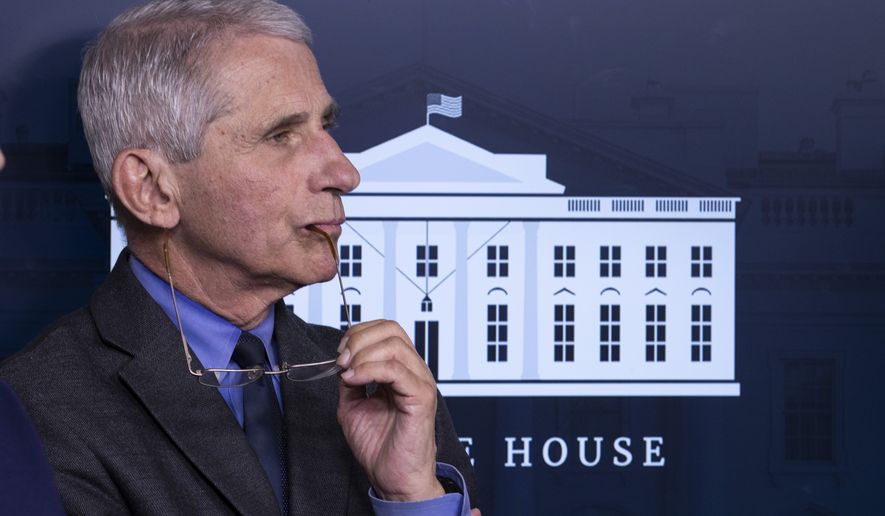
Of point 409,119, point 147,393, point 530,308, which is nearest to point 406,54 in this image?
point 409,119

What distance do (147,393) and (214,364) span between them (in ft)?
0.43

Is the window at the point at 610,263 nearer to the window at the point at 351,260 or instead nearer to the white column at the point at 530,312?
the white column at the point at 530,312

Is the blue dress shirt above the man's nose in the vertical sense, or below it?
below

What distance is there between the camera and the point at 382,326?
148 centimetres

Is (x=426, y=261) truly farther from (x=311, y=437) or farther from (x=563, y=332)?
(x=311, y=437)

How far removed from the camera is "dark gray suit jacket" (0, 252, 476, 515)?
55.6 inches

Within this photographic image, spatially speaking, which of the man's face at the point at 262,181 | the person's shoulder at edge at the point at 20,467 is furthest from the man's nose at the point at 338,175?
the person's shoulder at edge at the point at 20,467

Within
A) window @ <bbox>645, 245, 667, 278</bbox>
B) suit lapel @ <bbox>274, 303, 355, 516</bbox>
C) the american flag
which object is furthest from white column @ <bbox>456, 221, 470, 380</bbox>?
suit lapel @ <bbox>274, 303, 355, 516</bbox>

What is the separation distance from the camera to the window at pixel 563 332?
7.95 ft

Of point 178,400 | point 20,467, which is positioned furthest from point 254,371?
point 20,467

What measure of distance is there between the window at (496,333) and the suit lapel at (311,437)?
2.28ft

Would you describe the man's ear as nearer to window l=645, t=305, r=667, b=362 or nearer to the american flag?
the american flag

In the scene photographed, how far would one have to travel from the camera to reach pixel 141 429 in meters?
1.47

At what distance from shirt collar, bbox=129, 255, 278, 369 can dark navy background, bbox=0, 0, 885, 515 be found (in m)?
0.80
